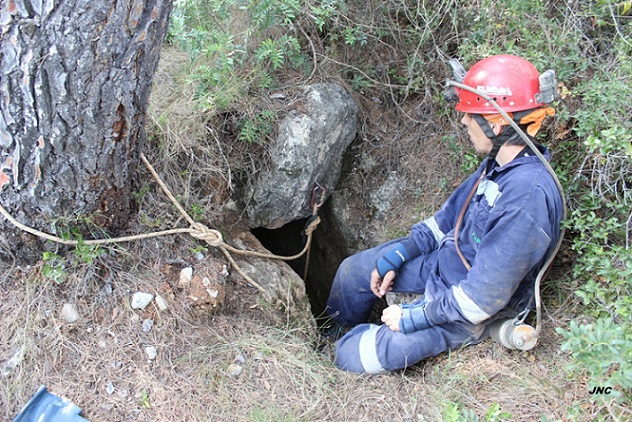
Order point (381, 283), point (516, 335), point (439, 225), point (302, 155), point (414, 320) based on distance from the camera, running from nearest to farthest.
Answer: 1. point (516, 335)
2. point (414, 320)
3. point (439, 225)
4. point (381, 283)
5. point (302, 155)

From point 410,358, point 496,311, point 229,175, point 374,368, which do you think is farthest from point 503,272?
point 229,175

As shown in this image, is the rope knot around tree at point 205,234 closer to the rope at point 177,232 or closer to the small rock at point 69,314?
the rope at point 177,232

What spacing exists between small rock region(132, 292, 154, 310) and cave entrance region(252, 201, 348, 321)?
1.76 m

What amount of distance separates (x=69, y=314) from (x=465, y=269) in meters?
2.01

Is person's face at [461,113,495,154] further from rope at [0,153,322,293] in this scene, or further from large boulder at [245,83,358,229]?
rope at [0,153,322,293]

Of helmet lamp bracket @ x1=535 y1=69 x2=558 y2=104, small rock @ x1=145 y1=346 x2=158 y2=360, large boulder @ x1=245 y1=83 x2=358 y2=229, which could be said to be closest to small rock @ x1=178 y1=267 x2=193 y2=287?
small rock @ x1=145 y1=346 x2=158 y2=360

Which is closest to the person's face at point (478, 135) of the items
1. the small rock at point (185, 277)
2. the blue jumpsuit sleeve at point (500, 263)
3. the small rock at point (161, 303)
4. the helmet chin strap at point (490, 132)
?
the helmet chin strap at point (490, 132)

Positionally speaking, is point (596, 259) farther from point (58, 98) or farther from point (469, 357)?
point (58, 98)

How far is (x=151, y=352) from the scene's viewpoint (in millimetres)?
2455

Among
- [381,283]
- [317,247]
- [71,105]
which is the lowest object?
[317,247]

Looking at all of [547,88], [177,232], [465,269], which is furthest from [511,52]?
[177,232]

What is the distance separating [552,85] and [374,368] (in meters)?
1.67

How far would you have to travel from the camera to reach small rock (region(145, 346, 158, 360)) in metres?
2.45

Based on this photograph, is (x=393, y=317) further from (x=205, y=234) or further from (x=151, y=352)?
(x=151, y=352)
